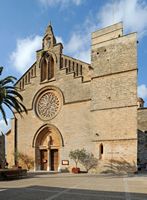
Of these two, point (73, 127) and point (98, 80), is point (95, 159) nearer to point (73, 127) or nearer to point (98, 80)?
point (73, 127)

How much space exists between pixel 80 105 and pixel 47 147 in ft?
20.4

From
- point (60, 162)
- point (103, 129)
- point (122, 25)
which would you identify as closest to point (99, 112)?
point (103, 129)

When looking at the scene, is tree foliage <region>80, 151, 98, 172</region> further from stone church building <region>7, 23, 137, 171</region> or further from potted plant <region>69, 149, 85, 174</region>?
stone church building <region>7, 23, 137, 171</region>

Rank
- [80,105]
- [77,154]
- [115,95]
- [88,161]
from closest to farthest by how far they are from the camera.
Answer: [115,95]
[77,154]
[88,161]
[80,105]

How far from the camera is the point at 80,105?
29.6 meters

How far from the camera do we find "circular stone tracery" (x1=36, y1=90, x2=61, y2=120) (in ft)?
105

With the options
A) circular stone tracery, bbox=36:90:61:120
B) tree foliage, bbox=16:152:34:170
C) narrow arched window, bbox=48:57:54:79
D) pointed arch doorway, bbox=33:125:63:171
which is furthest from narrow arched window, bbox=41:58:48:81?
tree foliage, bbox=16:152:34:170

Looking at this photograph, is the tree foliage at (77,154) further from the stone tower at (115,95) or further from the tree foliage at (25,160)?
the tree foliage at (25,160)

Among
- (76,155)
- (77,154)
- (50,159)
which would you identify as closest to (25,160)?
(50,159)

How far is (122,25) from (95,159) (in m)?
13.1

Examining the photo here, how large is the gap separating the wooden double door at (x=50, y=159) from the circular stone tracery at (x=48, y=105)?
12.1ft

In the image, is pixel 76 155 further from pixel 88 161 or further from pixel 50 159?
pixel 50 159

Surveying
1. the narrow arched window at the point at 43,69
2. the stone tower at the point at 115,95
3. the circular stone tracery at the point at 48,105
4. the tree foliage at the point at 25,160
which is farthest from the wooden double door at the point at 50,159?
the narrow arched window at the point at 43,69

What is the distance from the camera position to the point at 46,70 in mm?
33844
